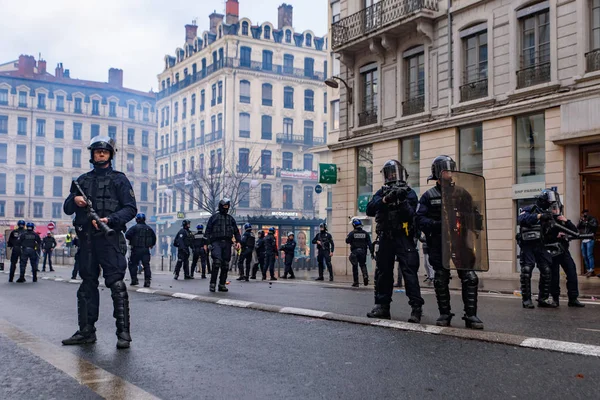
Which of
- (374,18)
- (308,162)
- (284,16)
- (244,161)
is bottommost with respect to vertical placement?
(244,161)

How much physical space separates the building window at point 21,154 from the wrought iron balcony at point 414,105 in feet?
189

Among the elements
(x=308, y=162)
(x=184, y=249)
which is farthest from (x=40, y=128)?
(x=184, y=249)

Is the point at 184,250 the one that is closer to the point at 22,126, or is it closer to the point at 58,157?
the point at 58,157

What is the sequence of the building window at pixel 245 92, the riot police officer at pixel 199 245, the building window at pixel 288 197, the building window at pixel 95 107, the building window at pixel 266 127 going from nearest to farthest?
the riot police officer at pixel 199 245 → the building window at pixel 245 92 → the building window at pixel 266 127 → the building window at pixel 288 197 → the building window at pixel 95 107

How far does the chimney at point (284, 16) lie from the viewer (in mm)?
64525

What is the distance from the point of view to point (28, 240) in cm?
1873

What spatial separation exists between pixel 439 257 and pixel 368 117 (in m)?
19.1

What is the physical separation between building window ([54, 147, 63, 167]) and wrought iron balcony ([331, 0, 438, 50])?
2114 inches

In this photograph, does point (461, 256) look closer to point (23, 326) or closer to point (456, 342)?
point (456, 342)

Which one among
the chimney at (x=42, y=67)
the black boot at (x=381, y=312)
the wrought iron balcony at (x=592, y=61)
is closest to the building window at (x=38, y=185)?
the chimney at (x=42, y=67)

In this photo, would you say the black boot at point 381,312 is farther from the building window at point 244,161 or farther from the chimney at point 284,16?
the chimney at point 284,16

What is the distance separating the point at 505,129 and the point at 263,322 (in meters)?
14.2

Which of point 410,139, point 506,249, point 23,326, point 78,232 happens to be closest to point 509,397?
point 78,232

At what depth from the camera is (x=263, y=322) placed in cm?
766
